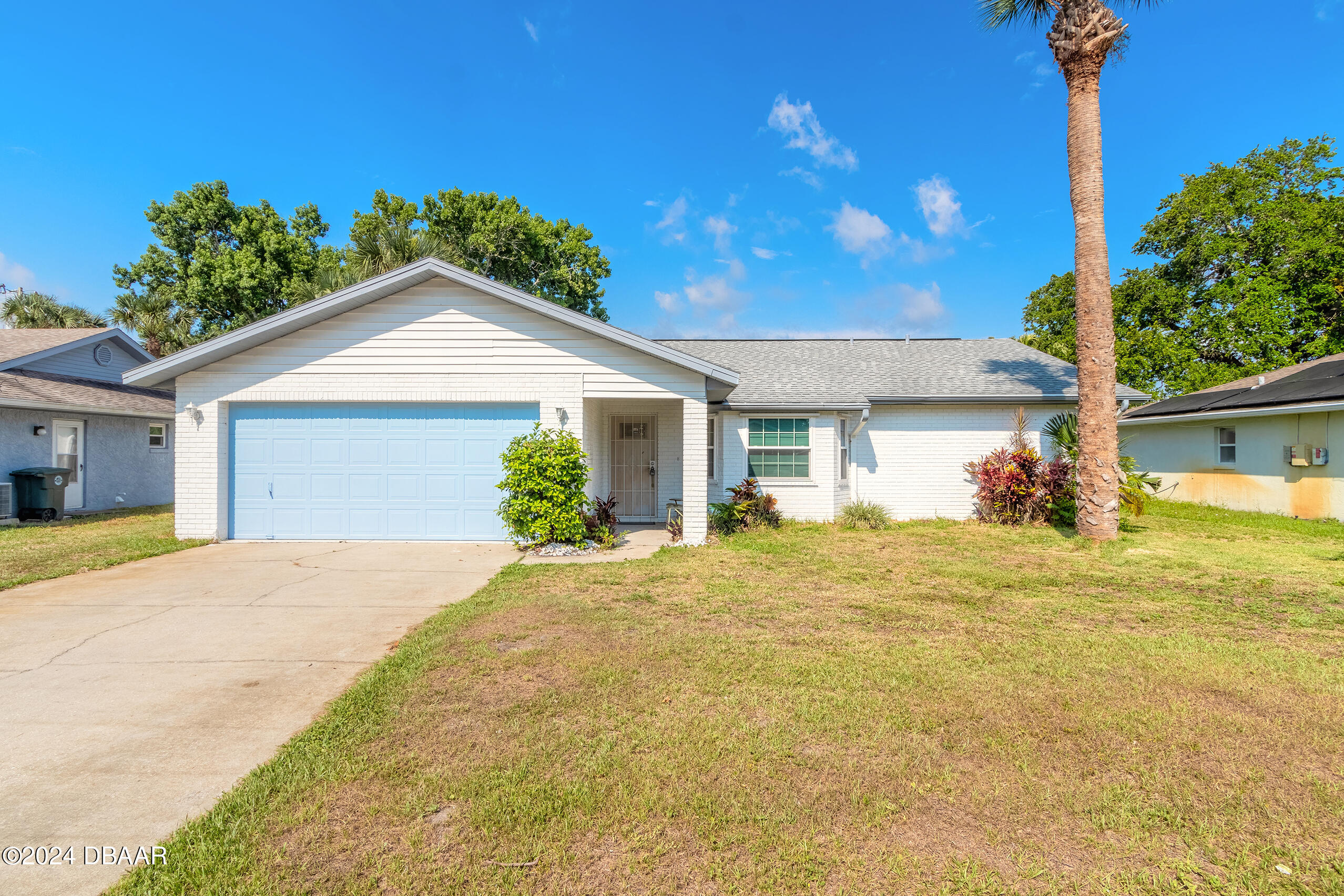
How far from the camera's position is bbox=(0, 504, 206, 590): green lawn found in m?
8.19

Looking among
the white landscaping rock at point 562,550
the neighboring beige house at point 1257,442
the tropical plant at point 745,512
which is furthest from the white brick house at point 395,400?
the neighboring beige house at point 1257,442

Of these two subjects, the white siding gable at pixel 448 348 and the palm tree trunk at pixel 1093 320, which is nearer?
the white siding gable at pixel 448 348

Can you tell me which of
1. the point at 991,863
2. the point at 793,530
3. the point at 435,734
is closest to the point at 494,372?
the point at 793,530

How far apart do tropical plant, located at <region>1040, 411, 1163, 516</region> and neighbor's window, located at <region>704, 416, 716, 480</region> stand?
727 cm

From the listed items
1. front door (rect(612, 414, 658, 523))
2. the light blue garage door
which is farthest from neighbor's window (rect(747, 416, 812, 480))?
the light blue garage door

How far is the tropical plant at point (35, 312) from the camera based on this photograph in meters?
28.0

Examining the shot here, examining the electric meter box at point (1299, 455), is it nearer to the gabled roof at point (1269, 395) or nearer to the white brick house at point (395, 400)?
the gabled roof at point (1269, 395)

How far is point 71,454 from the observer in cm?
1453

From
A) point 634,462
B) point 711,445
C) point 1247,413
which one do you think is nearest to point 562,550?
point 634,462

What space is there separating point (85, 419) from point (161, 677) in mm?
14971

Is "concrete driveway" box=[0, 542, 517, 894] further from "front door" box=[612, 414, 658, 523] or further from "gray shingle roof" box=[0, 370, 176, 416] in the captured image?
"gray shingle roof" box=[0, 370, 176, 416]

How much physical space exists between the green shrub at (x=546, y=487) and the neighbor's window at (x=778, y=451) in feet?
16.1

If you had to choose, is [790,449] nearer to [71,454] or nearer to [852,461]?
[852,461]

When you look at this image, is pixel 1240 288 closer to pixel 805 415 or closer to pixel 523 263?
pixel 805 415
